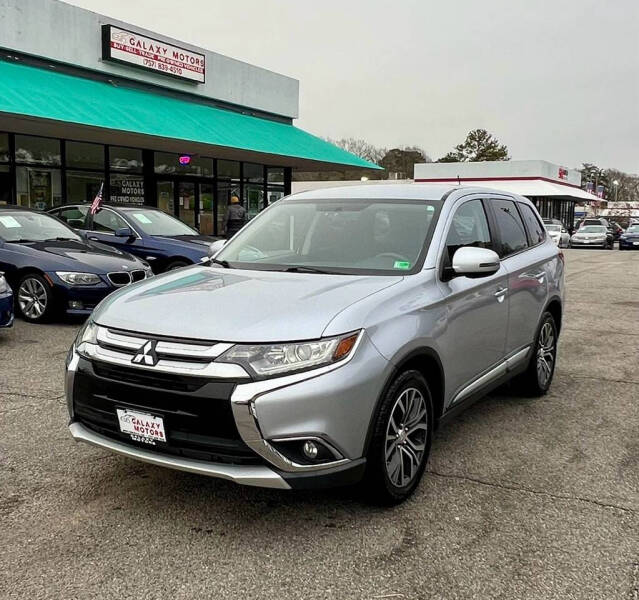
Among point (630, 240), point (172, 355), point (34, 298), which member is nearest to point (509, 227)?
point (172, 355)

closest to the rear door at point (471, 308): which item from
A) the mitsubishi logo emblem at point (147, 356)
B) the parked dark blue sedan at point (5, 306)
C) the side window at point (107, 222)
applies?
the mitsubishi logo emblem at point (147, 356)

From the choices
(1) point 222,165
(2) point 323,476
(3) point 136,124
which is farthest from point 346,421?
(1) point 222,165

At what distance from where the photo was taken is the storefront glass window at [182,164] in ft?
66.8

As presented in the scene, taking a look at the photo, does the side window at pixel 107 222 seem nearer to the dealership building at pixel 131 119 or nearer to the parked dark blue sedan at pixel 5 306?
the dealership building at pixel 131 119

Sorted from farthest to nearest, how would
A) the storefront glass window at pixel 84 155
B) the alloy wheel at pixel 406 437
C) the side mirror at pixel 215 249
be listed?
1. the storefront glass window at pixel 84 155
2. the side mirror at pixel 215 249
3. the alloy wheel at pixel 406 437

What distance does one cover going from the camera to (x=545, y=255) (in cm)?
584

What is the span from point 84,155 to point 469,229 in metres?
15.6

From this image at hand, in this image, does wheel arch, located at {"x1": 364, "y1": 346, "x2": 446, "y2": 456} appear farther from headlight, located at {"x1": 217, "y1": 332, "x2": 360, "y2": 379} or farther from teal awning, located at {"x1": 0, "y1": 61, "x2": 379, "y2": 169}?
teal awning, located at {"x1": 0, "y1": 61, "x2": 379, "y2": 169}

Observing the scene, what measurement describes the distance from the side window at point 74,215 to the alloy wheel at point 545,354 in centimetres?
860

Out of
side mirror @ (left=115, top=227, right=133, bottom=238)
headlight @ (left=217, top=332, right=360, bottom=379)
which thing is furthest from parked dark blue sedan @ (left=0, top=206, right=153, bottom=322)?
headlight @ (left=217, top=332, right=360, bottom=379)

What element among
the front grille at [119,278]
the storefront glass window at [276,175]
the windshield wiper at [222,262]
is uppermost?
the storefront glass window at [276,175]

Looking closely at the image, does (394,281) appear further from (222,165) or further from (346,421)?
(222,165)

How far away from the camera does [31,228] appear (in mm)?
9711

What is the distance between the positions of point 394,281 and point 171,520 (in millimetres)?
1714
